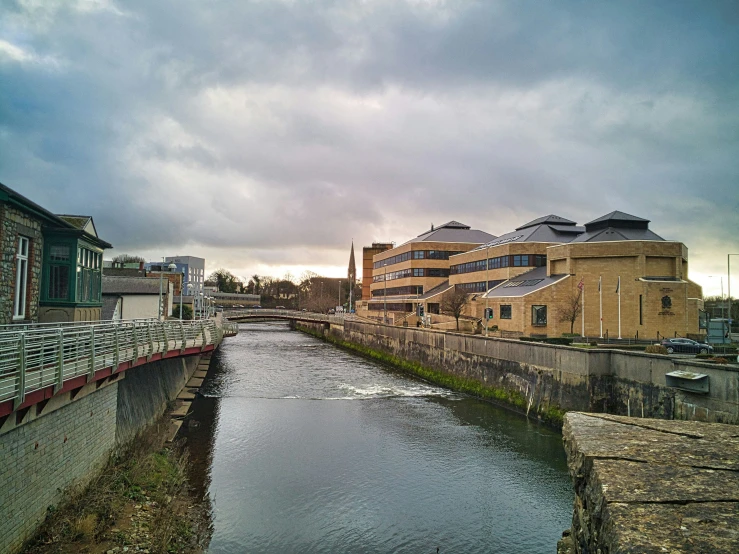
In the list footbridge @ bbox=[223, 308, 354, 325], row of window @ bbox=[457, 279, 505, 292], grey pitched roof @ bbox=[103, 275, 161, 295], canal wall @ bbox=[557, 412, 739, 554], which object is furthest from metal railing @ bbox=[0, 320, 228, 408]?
footbridge @ bbox=[223, 308, 354, 325]

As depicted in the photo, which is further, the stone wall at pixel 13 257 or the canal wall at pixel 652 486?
the stone wall at pixel 13 257

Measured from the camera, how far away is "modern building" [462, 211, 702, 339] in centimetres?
4703

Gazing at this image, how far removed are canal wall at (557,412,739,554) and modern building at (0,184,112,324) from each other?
52.1 ft

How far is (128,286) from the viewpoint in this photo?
40.8 m

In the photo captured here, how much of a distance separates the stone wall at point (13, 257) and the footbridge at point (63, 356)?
101 cm

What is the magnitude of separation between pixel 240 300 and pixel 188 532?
151m

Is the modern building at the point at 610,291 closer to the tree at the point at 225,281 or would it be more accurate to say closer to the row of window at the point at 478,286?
the row of window at the point at 478,286

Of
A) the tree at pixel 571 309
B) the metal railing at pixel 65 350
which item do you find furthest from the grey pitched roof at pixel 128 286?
the tree at pixel 571 309

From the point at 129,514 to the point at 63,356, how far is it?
163 inches

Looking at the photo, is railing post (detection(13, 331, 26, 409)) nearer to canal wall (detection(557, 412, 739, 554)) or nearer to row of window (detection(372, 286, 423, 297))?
canal wall (detection(557, 412, 739, 554))

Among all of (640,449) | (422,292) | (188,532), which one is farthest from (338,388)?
(422,292)

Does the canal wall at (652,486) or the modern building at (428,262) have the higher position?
the modern building at (428,262)

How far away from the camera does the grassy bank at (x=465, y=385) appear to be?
2709 cm

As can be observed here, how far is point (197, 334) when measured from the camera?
29359mm
